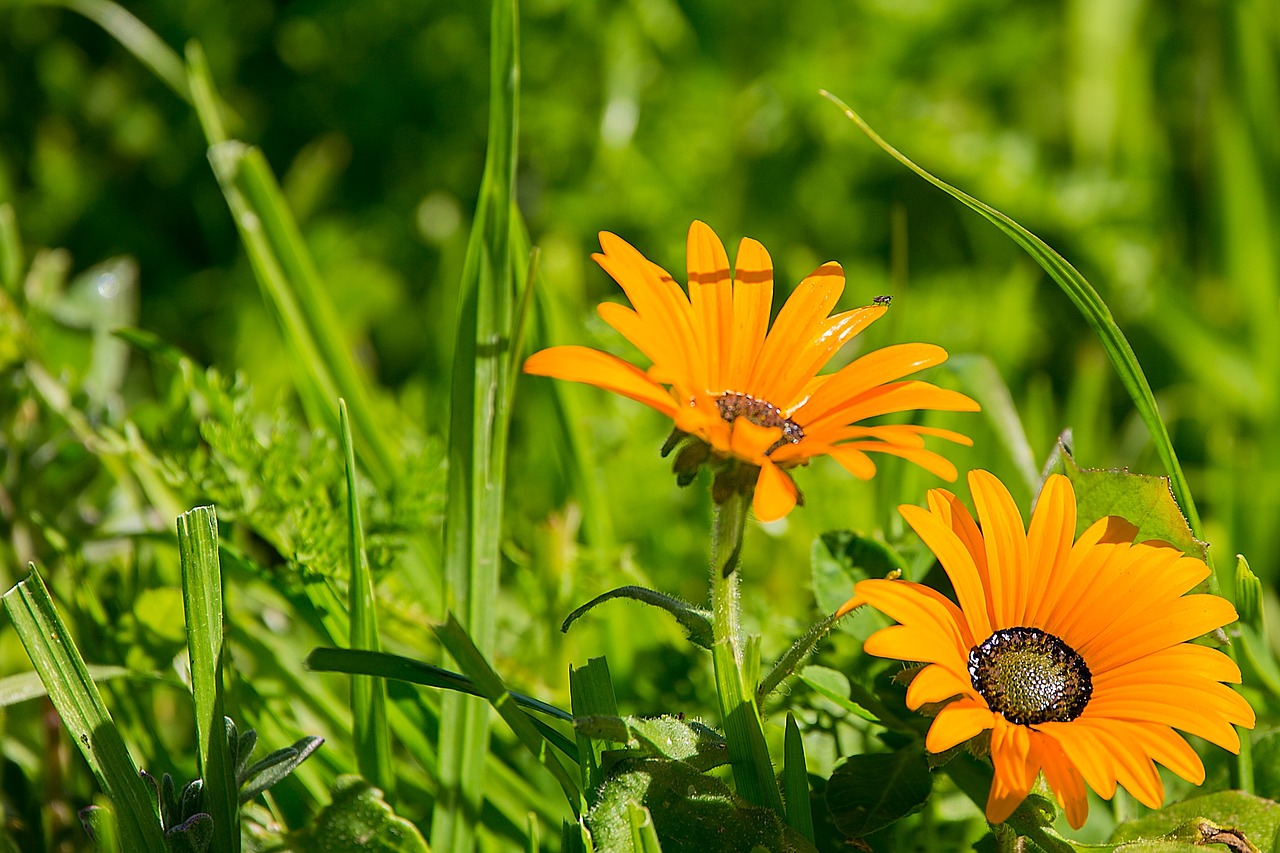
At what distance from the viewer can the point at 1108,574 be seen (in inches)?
47.2

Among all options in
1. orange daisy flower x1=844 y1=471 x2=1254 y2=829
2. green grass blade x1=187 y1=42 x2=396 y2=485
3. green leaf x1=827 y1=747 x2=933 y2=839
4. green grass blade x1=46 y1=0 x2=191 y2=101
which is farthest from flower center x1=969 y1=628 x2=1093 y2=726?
green grass blade x1=46 y1=0 x2=191 y2=101

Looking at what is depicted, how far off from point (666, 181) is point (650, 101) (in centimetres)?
28

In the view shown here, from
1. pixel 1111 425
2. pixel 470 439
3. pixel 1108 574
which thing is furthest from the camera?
pixel 1111 425

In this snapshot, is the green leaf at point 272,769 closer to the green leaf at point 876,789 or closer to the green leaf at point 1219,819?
the green leaf at point 876,789

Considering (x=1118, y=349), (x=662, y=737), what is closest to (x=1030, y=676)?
(x=662, y=737)

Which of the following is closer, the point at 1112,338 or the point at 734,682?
the point at 734,682

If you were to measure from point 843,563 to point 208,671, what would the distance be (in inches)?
30.1

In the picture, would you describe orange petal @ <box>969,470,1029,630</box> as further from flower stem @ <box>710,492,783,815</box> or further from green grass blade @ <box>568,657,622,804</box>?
green grass blade @ <box>568,657,622,804</box>

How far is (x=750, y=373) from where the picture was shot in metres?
1.29

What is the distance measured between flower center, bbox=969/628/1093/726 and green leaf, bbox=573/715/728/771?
274 millimetres

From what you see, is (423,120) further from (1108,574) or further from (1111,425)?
(1108,574)

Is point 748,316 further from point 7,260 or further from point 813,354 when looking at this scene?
point 7,260

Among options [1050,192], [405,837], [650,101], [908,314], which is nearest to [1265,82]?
[1050,192]

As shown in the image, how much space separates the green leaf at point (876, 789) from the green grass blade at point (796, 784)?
30 mm
